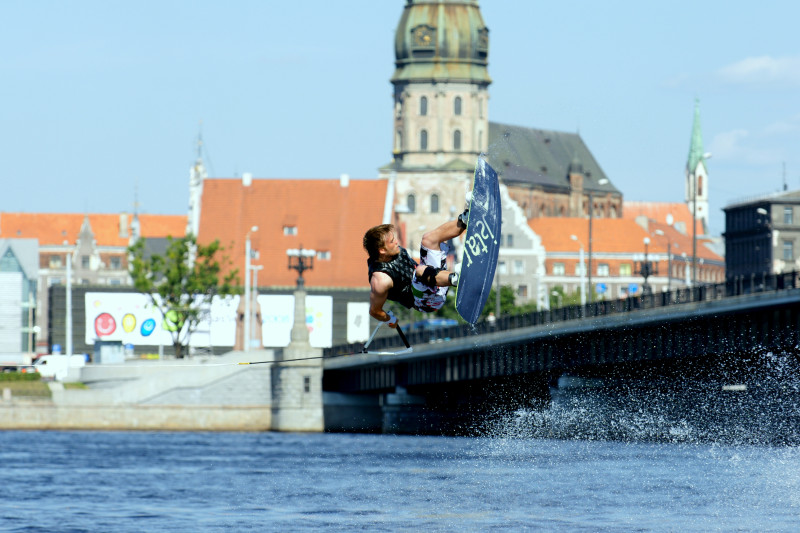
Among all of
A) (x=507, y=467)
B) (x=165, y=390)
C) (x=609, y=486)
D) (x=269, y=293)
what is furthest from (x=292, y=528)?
(x=269, y=293)

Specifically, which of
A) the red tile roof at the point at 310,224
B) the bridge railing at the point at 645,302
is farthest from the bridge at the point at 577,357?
the red tile roof at the point at 310,224

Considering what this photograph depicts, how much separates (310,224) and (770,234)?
49.8 meters

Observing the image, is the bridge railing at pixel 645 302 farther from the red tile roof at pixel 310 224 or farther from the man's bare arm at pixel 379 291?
the red tile roof at pixel 310 224

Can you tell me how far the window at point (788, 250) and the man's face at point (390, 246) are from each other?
155541 millimetres

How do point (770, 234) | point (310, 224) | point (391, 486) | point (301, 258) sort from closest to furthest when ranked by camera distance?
point (301, 258), point (391, 486), point (310, 224), point (770, 234)

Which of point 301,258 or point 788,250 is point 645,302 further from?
point 788,250

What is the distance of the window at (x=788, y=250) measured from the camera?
178 meters

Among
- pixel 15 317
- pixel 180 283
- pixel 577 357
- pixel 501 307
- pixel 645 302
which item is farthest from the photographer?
pixel 15 317

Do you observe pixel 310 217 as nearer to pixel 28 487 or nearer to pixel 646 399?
pixel 646 399

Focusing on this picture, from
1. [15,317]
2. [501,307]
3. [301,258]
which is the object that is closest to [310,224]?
[501,307]

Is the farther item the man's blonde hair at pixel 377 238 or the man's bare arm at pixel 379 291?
the man's bare arm at pixel 379 291

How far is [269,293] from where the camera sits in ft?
531

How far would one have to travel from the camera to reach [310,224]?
6663 inches

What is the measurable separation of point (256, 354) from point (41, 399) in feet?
51.3
